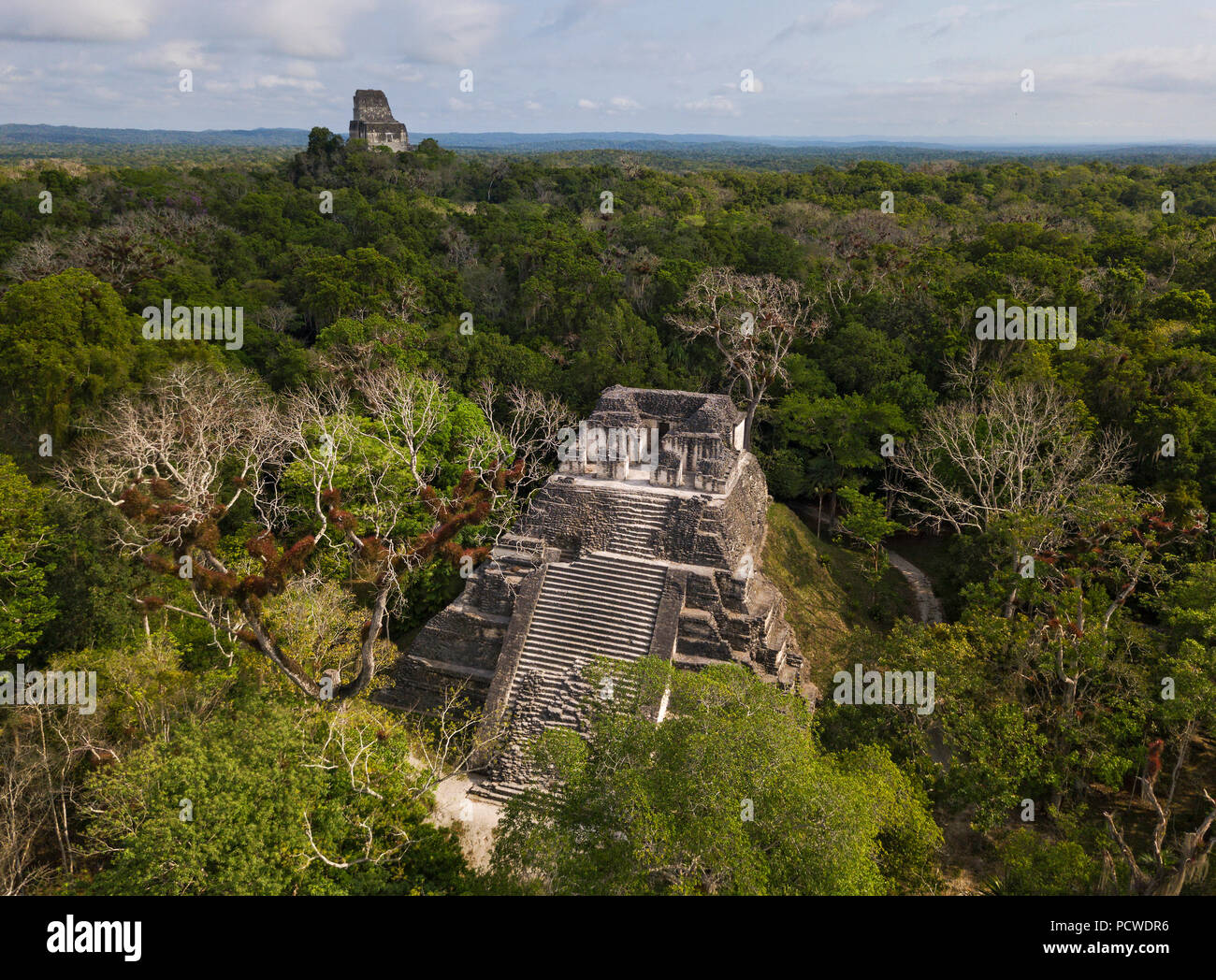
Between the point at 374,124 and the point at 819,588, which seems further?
the point at 374,124

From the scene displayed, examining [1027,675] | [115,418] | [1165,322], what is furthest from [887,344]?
[115,418]

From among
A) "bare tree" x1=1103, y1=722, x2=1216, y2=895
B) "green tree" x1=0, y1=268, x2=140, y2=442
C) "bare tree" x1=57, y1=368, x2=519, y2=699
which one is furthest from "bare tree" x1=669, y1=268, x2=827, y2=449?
"green tree" x1=0, y1=268, x2=140, y2=442

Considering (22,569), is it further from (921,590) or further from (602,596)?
A: (921,590)

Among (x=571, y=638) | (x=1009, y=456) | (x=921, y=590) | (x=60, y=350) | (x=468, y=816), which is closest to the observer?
(x=468, y=816)

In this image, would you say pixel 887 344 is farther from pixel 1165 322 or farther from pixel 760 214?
pixel 760 214

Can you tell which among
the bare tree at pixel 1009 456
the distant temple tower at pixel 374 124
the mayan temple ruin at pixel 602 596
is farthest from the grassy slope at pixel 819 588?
the distant temple tower at pixel 374 124

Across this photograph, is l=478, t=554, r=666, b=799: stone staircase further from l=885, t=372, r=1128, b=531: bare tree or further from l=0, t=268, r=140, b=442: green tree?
l=0, t=268, r=140, b=442: green tree

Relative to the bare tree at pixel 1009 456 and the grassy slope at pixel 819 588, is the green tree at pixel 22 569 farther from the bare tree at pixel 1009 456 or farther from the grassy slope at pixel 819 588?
the bare tree at pixel 1009 456

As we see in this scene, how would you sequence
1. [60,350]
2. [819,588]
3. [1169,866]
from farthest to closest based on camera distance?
[819,588] < [60,350] < [1169,866]

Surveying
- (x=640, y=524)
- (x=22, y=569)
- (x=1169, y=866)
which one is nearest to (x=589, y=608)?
(x=640, y=524)
